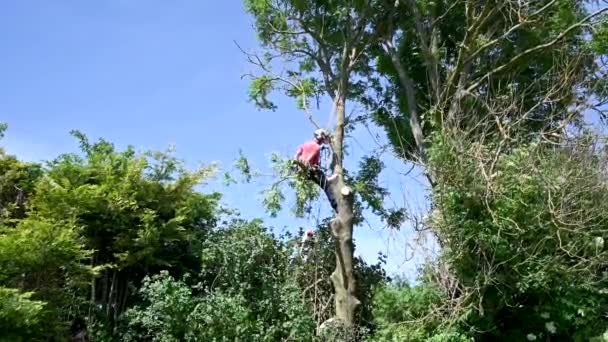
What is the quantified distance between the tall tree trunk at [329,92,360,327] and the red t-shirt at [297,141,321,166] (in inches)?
19.6

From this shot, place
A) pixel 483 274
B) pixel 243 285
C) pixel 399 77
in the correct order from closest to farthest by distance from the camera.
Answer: pixel 483 274
pixel 243 285
pixel 399 77

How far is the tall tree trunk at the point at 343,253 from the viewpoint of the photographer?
30.0 feet

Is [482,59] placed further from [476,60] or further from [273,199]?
[273,199]

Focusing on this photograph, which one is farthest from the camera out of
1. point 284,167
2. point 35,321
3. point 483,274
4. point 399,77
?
point 399,77

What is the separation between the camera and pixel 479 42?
1038cm

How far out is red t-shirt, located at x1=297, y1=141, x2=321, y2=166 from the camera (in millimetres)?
9414

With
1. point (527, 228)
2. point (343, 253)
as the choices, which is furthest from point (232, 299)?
point (527, 228)

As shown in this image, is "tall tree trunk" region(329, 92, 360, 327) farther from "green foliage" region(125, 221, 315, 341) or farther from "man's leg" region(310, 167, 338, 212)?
"green foliage" region(125, 221, 315, 341)

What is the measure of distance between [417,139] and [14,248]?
235 inches

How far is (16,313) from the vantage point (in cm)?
730

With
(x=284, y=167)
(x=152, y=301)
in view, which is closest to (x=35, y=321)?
(x=152, y=301)

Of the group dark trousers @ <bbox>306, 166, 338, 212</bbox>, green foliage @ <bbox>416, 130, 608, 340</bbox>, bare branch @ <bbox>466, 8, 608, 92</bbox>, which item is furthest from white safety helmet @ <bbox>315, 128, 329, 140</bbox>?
bare branch @ <bbox>466, 8, 608, 92</bbox>

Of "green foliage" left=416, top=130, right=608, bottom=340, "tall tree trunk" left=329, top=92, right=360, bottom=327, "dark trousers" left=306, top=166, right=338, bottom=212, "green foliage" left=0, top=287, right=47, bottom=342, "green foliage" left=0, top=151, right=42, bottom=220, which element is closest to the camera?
"green foliage" left=0, top=287, right=47, bottom=342

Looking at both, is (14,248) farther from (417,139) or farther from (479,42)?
(479,42)
